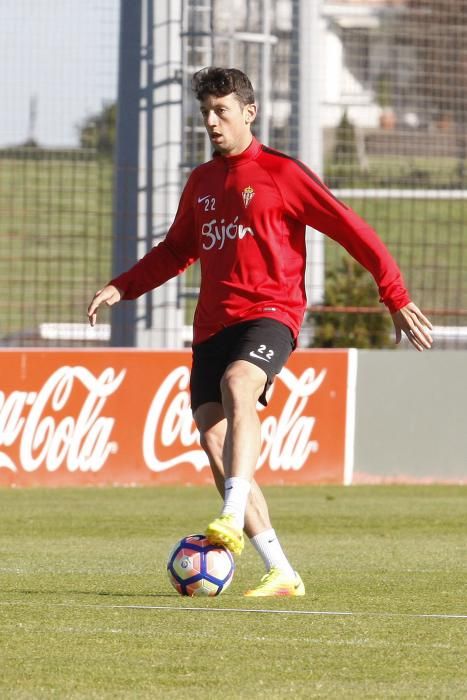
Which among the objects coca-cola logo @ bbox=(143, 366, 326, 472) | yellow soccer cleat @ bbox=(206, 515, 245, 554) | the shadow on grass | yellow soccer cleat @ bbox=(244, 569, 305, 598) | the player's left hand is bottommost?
coca-cola logo @ bbox=(143, 366, 326, 472)

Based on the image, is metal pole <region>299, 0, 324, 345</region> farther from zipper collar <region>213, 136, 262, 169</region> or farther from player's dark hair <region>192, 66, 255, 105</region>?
player's dark hair <region>192, 66, 255, 105</region>

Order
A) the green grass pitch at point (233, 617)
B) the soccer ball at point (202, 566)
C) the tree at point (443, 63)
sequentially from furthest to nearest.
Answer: the tree at point (443, 63)
the soccer ball at point (202, 566)
the green grass pitch at point (233, 617)

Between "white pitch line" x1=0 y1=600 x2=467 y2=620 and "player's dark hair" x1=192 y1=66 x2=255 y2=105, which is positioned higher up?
"player's dark hair" x1=192 y1=66 x2=255 y2=105

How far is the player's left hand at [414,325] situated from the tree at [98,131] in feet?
→ 46.7

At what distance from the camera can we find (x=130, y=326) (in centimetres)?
1500

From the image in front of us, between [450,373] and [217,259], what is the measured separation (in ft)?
26.0

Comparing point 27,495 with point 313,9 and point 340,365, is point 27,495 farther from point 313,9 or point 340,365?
point 313,9

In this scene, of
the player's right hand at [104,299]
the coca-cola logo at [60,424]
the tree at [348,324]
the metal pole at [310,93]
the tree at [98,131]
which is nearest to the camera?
the player's right hand at [104,299]

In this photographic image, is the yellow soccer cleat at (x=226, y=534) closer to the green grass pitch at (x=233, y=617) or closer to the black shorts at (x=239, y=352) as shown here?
the green grass pitch at (x=233, y=617)

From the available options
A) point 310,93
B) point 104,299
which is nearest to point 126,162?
point 310,93

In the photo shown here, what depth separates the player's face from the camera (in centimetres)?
707

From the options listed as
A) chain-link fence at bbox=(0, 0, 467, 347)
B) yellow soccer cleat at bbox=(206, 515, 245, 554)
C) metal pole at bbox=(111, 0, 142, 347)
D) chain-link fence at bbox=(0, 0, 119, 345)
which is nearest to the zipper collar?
yellow soccer cleat at bbox=(206, 515, 245, 554)

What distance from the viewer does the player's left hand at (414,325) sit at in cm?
690

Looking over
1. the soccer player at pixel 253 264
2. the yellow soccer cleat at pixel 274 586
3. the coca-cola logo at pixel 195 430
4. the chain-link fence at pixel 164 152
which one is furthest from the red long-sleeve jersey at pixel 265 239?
the chain-link fence at pixel 164 152
